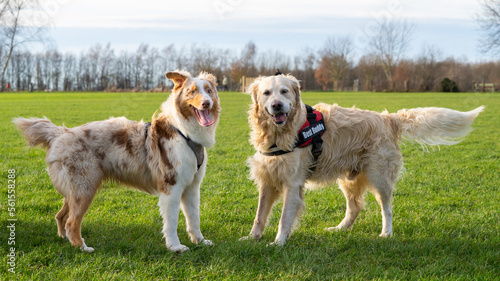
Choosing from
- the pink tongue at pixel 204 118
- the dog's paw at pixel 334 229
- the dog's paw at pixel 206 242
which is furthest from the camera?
the dog's paw at pixel 334 229

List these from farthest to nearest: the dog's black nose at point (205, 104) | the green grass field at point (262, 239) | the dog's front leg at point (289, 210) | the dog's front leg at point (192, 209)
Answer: the dog's front leg at point (289, 210) → the dog's front leg at point (192, 209) → the dog's black nose at point (205, 104) → the green grass field at point (262, 239)

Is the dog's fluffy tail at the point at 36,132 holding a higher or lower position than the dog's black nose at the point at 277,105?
lower

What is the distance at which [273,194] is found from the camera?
518 centimetres

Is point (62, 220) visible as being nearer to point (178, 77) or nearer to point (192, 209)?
point (192, 209)

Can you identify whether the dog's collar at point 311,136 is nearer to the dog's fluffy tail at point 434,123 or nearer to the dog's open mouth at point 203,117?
the dog's open mouth at point 203,117

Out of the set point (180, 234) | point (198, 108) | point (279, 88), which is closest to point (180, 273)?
point (180, 234)

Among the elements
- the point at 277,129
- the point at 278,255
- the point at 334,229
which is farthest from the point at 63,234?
the point at 334,229

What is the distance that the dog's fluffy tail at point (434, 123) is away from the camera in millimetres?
5527

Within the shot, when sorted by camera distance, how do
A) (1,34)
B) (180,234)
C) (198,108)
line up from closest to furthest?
(198,108) → (180,234) → (1,34)

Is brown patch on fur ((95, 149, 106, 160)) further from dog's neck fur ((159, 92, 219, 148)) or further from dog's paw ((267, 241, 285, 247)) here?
dog's paw ((267, 241, 285, 247))

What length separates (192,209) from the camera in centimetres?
476

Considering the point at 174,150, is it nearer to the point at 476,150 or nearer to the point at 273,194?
the point at 273,194

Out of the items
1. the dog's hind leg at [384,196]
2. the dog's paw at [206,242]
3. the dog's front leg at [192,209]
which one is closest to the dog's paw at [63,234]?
the dog's front leg at [192,209]

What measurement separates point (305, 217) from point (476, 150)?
7.26m
